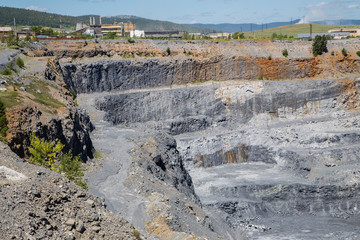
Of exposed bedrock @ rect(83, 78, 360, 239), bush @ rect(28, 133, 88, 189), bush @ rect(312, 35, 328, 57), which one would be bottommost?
exposed bedrock @ rect(83, 78, 360, 239)

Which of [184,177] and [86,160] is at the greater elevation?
[86,160]

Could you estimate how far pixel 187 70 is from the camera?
221 feet

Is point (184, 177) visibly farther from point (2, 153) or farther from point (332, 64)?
point (332, 64)

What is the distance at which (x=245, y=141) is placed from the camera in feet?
180

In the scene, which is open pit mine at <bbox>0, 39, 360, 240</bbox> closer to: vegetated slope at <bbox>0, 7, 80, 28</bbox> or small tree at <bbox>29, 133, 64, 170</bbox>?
small tree at <bbox>29, 133, 64, 170</bbox>

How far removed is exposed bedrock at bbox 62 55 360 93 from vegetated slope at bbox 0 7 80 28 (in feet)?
242

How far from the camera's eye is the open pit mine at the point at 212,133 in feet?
83.9

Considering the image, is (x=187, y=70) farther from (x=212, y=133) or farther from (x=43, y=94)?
(x=43, y=94)

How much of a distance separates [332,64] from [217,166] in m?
29.9

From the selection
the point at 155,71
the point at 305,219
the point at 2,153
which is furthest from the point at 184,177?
the point at 155,71

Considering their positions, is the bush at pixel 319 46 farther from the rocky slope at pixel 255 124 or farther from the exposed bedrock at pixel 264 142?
the exposed bedrock at pixel 264 142

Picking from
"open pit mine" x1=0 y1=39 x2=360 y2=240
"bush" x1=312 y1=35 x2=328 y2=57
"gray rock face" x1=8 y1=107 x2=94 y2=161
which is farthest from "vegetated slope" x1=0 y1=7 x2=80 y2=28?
"gray rock face" x1=8 y1=107 x2=94 y2=161

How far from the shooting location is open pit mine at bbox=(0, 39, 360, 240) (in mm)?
25562

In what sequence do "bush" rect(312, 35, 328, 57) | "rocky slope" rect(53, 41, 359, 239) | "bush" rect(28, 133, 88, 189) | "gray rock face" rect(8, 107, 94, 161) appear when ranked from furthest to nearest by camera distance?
"bush" rect(312, 35, 328, 57) < "rocky slope" rect(53, 41, 359, 239) < "gray rock face" rect(8, 107, 94, 161) < "bush" rect(28, 133, 88, 189)
